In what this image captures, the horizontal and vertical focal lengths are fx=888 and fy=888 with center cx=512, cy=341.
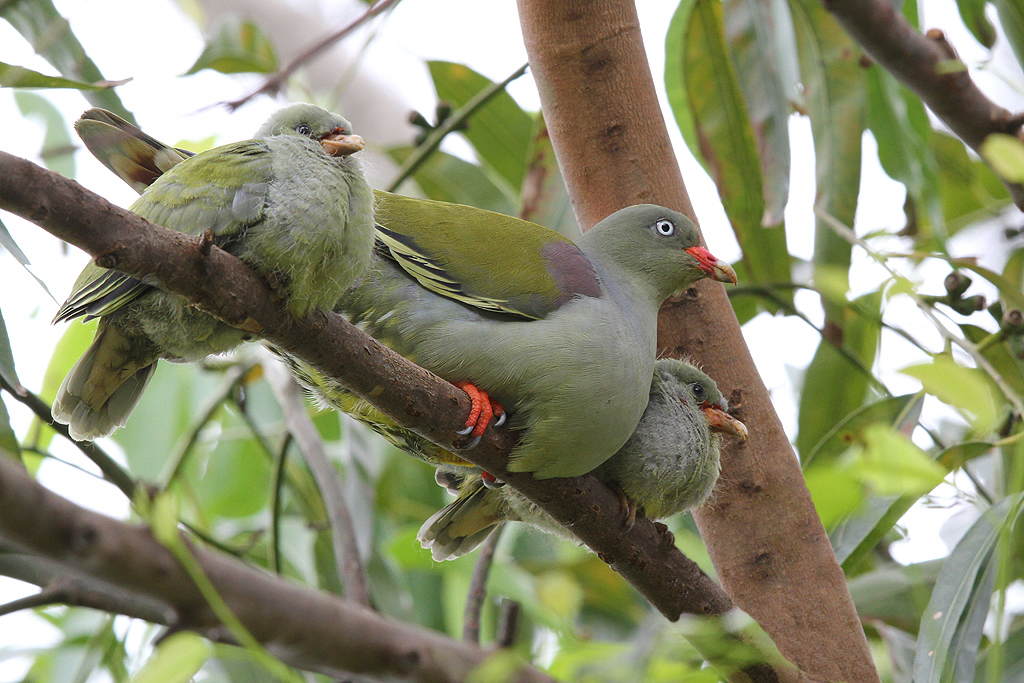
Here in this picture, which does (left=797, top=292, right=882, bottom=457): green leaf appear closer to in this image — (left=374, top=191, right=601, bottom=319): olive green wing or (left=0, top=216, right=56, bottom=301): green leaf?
(left=374, top=191, right=601, bottom=319): olive green wing

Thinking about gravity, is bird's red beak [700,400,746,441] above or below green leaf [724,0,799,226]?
below

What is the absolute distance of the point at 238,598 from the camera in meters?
0.75

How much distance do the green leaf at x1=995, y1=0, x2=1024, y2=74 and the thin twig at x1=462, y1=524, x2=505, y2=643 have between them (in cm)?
210

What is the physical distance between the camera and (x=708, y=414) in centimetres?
234

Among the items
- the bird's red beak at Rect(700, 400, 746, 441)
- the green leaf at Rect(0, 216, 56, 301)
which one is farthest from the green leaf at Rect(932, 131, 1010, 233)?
the green leaf at Rect(0, 216, 56, 301)

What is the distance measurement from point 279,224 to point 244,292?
0.16 meters

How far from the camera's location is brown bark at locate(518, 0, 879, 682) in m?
2.38

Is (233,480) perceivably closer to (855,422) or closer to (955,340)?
(855,422)

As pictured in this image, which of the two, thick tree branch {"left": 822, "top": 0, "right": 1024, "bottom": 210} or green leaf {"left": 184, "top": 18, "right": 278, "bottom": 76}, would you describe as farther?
green leaf {"left": 184, "top": 18, "right": 278, "bottom": 76}

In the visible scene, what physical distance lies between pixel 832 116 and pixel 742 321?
0.90 meters

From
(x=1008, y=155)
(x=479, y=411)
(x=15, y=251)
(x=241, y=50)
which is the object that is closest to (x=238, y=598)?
(x=1008, y=155)

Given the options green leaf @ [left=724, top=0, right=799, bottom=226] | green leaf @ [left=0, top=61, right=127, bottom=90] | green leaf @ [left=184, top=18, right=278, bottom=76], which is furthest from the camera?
green leaf @ [left=184, top=18, right=278, bottom=76]

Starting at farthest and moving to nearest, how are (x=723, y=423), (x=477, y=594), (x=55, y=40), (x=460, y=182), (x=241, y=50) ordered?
(x=460, y=182) → (x=241, y=50) → (x=477, y=594) → (x=723, y=423) → (x=55, y=40)

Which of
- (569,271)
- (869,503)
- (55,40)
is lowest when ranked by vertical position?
(869,503)
